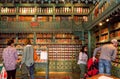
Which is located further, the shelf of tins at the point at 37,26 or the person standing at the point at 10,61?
the shelf of tins at the point at 37,26

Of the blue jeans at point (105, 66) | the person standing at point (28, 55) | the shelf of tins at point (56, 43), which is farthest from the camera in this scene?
the shelf of tins at point (56, 43)

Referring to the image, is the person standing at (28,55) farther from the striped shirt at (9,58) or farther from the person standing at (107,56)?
the person standing at (107,56)

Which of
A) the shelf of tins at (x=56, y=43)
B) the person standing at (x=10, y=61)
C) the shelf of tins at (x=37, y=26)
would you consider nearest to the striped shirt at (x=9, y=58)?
the person standing at (x=10, y=61)

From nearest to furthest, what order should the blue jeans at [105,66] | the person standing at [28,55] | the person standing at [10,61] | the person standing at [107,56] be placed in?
the person standing at [10,61]
the person standing at [107,56]
the blue jeans at [105,66]
the person standing at [28,55]

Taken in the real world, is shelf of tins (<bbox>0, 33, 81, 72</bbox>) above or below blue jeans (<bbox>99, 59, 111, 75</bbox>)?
above

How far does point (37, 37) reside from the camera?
42.4ft

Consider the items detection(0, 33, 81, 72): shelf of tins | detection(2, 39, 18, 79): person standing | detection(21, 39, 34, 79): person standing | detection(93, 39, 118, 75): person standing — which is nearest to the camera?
detection(2, 39, 18, 79): person standing

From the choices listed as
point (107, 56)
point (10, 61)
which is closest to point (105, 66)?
point (107, 56)

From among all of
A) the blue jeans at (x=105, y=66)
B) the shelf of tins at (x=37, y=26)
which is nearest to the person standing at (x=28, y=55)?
the blue jeans at (x=105, y=66)

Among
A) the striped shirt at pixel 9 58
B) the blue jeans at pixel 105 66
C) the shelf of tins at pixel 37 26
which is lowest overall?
the blue jeans at pixel 105 66

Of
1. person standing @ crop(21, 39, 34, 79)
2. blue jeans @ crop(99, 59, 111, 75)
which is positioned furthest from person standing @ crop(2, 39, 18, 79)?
blue jeans @ crop(99, 59, 111, 75)

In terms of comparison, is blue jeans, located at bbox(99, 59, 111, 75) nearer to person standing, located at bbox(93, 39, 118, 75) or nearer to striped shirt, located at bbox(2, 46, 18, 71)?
person standing, located at bbox(93, 39, 118, 75)

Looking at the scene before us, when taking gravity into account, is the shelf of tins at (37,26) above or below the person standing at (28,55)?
above

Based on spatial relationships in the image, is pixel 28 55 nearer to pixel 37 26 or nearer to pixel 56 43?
pixel 37 26
